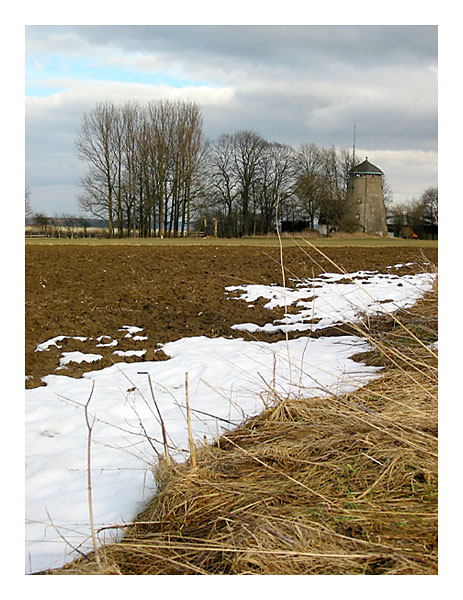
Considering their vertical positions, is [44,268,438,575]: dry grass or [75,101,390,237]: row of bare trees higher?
[75,101,390,237]: row of bare trees

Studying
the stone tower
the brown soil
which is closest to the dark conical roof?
the stone tower

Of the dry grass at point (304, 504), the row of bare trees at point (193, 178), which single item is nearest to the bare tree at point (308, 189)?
the row of bare trees at point (193, 178)

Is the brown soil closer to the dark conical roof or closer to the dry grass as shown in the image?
the dry grass

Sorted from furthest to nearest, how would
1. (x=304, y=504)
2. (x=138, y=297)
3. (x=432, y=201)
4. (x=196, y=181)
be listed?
(x=196, y=181), (x=432, y=201), (x=138, y=297), (x=304, y=504)

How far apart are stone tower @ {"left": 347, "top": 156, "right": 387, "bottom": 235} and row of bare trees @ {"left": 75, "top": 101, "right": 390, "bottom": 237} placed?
0.79 m

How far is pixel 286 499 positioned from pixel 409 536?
457 millimetres

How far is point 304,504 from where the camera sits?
6.31 feet

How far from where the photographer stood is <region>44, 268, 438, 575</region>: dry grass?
1.65 meters

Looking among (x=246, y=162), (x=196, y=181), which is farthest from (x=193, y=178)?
(x=246, y=162)

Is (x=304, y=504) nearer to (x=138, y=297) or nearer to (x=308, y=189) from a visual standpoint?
(x=138, y=297)

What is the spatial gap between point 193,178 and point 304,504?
3023cm

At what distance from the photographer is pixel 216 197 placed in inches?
1405
